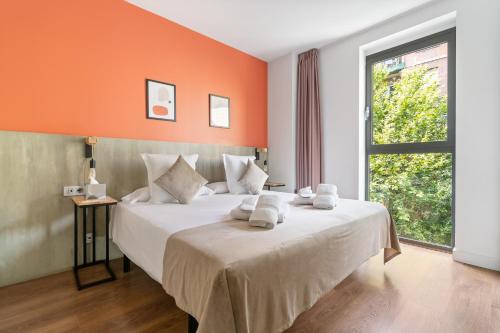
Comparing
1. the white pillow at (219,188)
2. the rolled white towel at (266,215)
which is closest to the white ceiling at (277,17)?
the white pillow at (219,188)

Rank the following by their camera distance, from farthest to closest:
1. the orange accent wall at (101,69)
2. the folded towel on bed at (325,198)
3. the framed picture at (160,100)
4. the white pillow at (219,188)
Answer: the white pillow at (219,188) → the framed picture at (160,100) → the orange accent wall at (101,69) → the folded towel on bed at (325,198)

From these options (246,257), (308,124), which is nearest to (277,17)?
(308,124)

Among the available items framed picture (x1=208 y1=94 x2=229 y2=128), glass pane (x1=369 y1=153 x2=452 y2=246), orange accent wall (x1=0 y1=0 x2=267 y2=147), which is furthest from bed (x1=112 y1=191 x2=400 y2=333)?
framed picture (x1=208 y1=94 x2=229 y2=128)

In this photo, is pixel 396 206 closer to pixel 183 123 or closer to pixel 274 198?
pixel 274 198

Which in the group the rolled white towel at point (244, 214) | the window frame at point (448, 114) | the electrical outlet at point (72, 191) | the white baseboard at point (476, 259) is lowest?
the white baseboard at point (476, 259)

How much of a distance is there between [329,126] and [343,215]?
2.13 metres

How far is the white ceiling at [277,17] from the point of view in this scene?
267 cm

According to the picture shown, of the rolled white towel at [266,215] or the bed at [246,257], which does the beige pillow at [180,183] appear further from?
the rolled white towel at [266,215]

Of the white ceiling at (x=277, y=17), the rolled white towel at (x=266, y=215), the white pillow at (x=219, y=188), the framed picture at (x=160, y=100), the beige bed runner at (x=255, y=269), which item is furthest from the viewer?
the white pillow at (x=219, y=188)

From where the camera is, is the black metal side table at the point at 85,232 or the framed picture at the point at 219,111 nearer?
the black metal side table at the point at 85,232

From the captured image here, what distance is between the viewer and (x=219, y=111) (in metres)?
3.53

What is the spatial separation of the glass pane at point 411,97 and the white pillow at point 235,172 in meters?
1.88

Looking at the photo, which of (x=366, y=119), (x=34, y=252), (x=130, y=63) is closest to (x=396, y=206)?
(x=366, y=119)

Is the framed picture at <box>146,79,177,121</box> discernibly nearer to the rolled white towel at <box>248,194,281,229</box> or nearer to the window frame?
the rolled white towel at <box>248,194,281,229</box>
